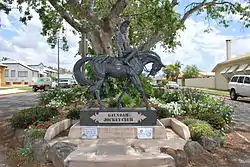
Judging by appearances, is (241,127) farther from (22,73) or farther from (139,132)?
(22,73)

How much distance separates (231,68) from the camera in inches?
1257

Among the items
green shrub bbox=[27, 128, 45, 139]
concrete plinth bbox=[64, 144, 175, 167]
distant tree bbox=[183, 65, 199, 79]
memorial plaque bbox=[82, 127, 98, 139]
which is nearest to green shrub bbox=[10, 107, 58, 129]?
green shrub bbox=[27, 128, 45, 139]

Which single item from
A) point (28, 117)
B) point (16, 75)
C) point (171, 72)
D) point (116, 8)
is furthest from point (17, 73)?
point (28, 117)

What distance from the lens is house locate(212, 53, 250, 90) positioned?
28.3 m

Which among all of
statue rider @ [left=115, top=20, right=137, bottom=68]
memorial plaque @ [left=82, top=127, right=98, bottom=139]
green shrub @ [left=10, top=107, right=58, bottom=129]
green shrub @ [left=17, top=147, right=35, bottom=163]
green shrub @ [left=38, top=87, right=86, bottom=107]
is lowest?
green shrub @ [left=17, top=147, right=35, bottom=163]

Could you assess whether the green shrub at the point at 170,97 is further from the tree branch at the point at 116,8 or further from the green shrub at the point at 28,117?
the green shrub at the point at 28,117

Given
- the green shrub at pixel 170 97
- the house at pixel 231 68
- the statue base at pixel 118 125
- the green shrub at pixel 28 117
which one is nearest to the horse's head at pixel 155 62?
the statue base at pixel 118 125

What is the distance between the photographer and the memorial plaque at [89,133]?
690 cm

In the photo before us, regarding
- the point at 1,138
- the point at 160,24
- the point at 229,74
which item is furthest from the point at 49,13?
the point at 229,74

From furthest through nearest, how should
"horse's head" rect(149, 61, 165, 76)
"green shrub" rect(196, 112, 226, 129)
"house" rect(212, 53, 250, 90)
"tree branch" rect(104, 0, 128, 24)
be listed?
1. "house" rect(212, 53, 250, 90)
2. "tree branch" rect(104, 0, 128, 24)
3. "green shrub" rect(196, 112, 226, 129)
4. "horse's head" rect(149, 61, 165, 76)

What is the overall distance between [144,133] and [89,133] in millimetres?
1406

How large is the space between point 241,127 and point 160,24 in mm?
5747

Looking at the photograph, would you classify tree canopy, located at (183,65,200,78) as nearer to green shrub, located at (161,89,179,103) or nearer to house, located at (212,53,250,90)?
house, located at (212,53,250,90)

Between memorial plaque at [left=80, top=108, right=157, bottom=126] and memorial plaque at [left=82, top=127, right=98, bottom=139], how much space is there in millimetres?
205
